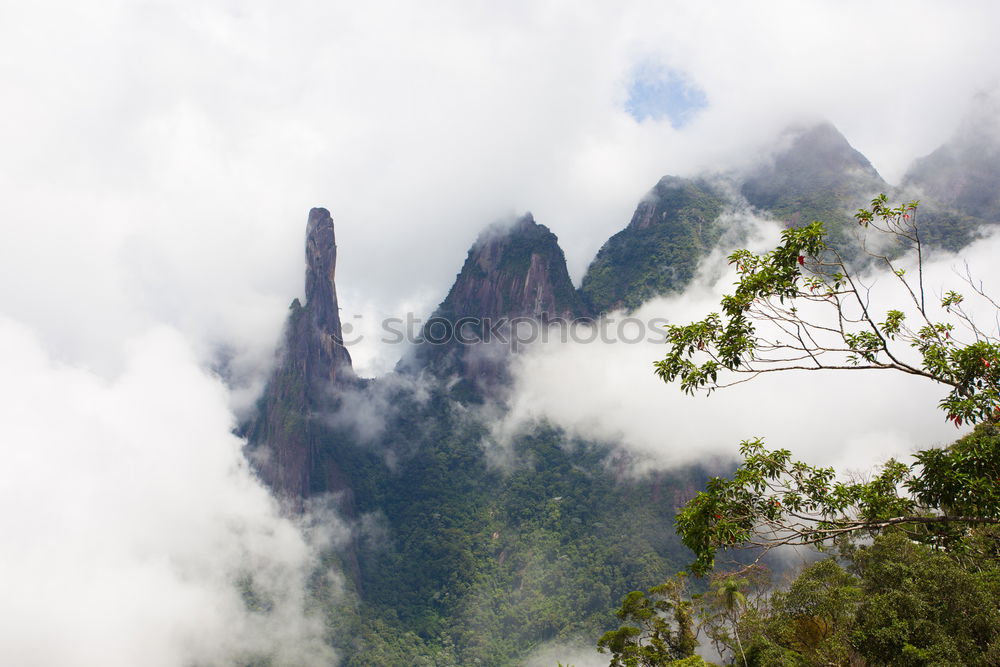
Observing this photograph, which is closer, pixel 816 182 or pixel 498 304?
pixel 816 182

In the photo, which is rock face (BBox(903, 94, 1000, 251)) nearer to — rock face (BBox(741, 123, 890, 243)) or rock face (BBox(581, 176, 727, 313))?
rock face (BBox(741, 123, 890, 243))

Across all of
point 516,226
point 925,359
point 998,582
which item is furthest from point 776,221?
point 925,359

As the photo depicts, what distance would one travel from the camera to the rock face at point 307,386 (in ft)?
316

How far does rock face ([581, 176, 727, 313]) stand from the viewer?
Answer: 388 ft

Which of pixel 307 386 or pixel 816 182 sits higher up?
pixel 816 182

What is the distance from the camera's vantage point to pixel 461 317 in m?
124

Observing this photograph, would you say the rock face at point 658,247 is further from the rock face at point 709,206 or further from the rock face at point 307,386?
the rock face at point 307,386

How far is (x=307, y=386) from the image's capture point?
101 meters

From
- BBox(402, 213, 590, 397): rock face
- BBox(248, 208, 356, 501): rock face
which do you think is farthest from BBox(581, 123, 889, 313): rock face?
BBox(248, 208, 356, 501): rock face

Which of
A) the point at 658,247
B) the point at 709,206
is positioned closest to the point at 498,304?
the point at 658,247

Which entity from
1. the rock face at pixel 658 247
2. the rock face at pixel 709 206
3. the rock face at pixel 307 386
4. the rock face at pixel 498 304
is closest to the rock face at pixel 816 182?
the rock face at pixel 709 206

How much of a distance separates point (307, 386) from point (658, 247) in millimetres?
80536

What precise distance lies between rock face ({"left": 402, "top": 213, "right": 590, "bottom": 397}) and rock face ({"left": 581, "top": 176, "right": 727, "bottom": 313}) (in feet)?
36.7

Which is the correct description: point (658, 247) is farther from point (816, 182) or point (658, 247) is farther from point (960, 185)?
point (960, 185)
